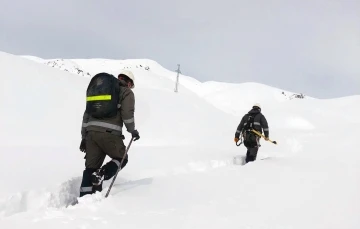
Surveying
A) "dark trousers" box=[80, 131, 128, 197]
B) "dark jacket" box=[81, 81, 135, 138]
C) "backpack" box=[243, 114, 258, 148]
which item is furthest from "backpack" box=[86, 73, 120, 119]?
"backpack" box=[243, 114, 258, 148]

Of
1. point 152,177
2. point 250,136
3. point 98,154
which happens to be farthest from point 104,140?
point 250,136

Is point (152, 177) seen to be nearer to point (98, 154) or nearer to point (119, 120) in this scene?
point (98, 154)

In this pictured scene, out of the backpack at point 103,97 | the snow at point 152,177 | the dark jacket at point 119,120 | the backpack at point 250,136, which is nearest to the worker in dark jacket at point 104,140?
the dark jacket at point 119,120

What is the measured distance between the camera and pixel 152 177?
20.8ft

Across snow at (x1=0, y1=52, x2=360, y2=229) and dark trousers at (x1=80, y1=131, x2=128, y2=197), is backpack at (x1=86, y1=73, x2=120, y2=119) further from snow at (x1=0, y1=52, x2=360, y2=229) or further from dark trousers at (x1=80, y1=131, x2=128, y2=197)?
snow at (x1=0, y1=52, x2=360, y2=229)

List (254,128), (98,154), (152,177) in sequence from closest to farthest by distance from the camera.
Result: (98,154) → (152,177) → (254,128)

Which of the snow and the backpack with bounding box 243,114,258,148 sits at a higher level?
the backpack with bounding box 243,114,258,148

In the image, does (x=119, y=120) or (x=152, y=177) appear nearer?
(x=119, y=120)

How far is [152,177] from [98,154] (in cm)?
179

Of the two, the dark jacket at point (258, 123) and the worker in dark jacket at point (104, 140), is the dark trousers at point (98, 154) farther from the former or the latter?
the dark jacket at point (258, 123)

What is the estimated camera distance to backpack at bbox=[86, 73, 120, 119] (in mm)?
4504

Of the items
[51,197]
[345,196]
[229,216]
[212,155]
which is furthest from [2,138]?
[345,196]

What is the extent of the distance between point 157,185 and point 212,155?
481 centimetres

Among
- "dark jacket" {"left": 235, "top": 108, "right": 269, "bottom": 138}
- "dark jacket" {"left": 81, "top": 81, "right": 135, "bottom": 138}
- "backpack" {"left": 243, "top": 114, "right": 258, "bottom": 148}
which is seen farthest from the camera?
"dark jacket" {"left": 235, "top": 108, "right": 269, "bottom": 138}
